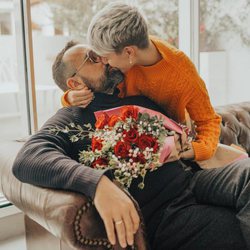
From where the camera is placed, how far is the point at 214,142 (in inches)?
75.7

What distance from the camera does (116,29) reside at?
1682 mm

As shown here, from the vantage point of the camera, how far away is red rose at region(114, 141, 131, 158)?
145 centimetres

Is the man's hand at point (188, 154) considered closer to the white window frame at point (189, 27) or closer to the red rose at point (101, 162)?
the red rose at point (101, 162)

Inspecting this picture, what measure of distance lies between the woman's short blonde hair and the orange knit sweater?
20 centimetres

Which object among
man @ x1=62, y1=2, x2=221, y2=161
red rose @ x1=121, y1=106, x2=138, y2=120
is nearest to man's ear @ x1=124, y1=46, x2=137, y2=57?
man @ x1=62, y1=2, x2=221, y2=161

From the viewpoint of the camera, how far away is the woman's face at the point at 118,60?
1.76 meters

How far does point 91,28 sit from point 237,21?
2.48 meters

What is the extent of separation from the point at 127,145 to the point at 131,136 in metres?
0.04

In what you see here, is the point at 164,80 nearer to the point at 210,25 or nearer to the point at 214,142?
the point at 214,142

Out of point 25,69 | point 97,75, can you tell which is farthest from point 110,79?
point 25,69

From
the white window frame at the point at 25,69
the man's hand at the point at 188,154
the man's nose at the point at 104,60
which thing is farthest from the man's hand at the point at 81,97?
the white window frame at the point at 25,69

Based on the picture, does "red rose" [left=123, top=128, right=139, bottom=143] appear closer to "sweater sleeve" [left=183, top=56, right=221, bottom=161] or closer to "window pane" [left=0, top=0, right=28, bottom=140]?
"sweater sleeve" [left=183, top=56, right=221, bottom=161]

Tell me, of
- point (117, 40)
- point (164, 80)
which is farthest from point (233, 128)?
point (117, 40)

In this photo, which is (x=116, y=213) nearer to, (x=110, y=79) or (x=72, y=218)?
(x=72, y=218)
